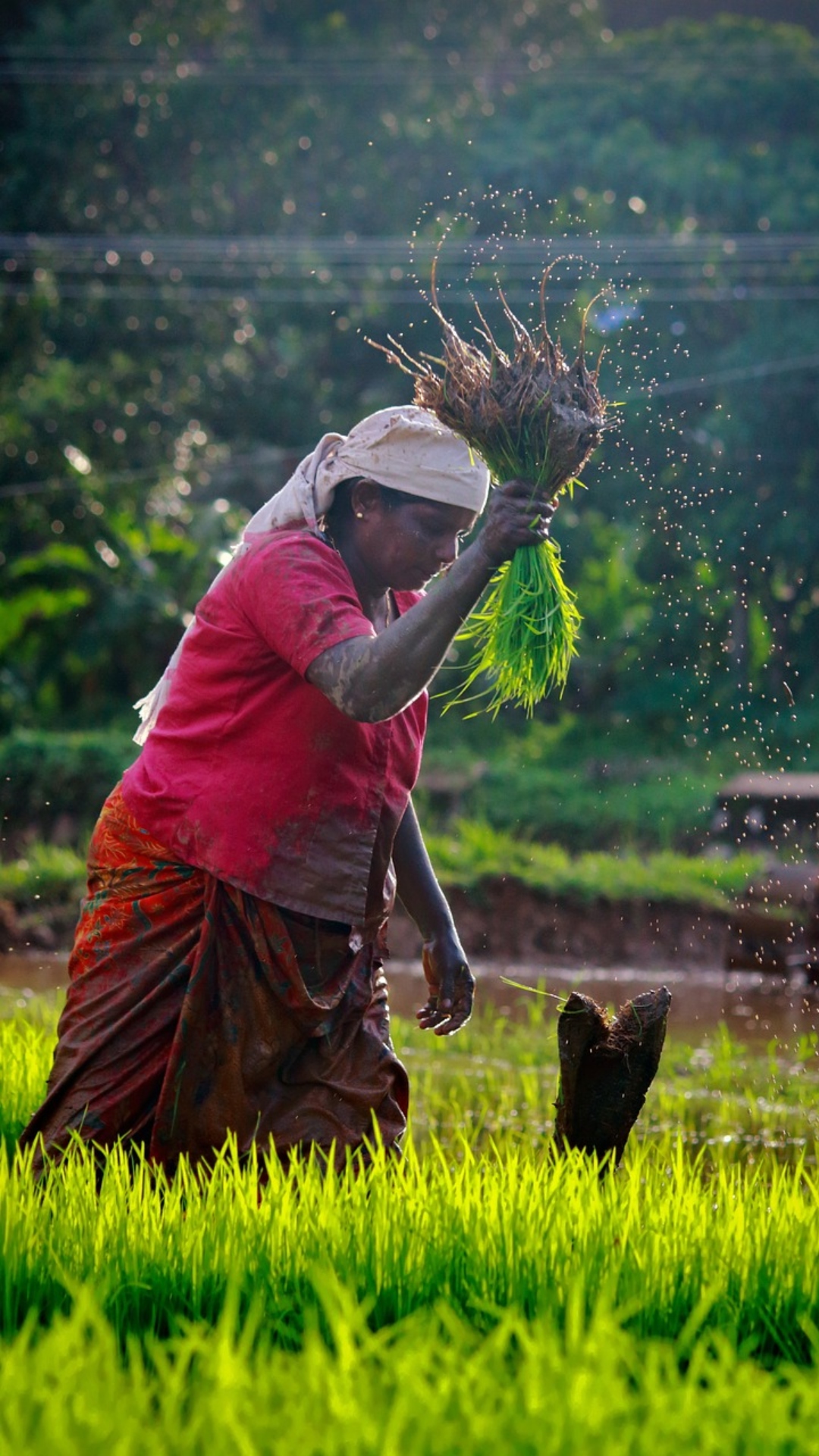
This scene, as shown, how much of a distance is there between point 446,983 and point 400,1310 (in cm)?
124

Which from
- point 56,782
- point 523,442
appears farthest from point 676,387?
point 523,442

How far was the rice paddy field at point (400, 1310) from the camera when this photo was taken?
6.40 ft

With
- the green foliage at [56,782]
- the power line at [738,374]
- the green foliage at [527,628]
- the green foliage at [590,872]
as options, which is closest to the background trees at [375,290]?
the power line at [738,374]

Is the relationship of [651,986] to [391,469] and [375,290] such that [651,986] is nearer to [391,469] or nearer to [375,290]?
[391,469]

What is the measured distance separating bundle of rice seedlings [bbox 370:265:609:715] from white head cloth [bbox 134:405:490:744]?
5 centimetres

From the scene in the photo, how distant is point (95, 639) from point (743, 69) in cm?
1010

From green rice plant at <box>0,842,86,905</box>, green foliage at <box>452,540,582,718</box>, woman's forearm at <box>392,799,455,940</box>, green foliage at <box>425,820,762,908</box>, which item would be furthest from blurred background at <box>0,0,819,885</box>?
green foliage at <box>452,540,582,718</box>

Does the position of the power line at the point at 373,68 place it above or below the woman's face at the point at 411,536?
above

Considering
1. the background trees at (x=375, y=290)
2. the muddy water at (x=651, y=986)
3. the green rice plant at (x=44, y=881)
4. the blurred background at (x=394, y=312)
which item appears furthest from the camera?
the background trees at (x=375, y=290)

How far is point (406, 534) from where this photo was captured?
350 cm

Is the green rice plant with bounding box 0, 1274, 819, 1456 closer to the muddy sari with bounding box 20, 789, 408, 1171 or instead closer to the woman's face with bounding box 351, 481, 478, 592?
the muddy sari with bounding box 20, 789, 408, 1171

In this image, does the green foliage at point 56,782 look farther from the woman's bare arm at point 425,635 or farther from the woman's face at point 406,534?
the woman's bare arm at point 425,635

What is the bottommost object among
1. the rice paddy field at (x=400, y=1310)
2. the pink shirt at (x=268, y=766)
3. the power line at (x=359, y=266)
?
the rice paddy field at (x=400, y=1310)

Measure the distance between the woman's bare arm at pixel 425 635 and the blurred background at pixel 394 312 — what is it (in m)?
12.3
